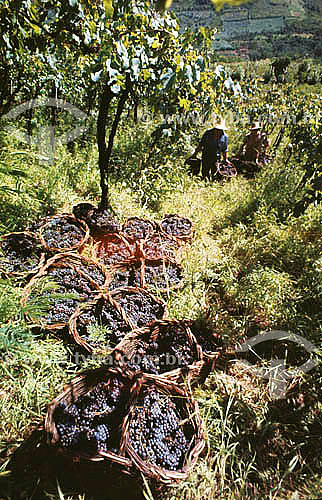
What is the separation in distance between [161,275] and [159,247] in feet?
1.03

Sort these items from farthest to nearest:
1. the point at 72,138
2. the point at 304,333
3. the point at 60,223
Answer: the point at 72,138, the point at 60,223, the point at 304,333

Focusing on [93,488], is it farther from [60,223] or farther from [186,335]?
[60,223]

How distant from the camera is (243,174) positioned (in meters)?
5.09

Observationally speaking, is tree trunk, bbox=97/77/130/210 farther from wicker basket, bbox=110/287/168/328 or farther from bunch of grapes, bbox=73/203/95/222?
wicker basket, bbox=110/287/168/328

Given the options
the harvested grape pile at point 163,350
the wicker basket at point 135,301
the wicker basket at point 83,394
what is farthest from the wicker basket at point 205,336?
the wicker basket at point 83,394

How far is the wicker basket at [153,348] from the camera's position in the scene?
1.58 m

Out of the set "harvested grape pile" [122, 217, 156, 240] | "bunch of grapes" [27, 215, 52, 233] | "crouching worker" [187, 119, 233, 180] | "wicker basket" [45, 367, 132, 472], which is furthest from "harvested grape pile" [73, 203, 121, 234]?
"crouching worker" [187, 119, 233, 180]

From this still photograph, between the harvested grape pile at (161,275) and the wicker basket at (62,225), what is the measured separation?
0.61 m

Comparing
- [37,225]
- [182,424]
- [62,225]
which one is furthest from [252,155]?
[182,424]

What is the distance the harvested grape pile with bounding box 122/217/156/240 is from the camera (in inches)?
109

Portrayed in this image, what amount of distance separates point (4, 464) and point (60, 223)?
1867 millimetres

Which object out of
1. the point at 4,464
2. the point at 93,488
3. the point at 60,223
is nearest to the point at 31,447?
the point at 4,464

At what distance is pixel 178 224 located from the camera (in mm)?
3129

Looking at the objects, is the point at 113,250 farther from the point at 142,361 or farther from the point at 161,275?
the point at 142,361
